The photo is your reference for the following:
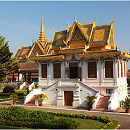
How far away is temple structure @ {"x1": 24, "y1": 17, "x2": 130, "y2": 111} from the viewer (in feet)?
68.9

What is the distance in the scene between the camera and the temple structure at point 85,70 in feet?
68.9

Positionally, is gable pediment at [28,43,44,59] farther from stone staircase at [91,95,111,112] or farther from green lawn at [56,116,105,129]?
green lawn at [56,116,105,129]

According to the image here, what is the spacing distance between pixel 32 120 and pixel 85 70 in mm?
11567

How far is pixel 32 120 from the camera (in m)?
12.8

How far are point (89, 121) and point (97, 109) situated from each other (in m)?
4.79

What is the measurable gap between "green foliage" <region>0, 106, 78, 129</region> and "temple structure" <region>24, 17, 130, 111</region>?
7445mm

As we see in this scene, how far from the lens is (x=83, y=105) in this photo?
68.1 ft

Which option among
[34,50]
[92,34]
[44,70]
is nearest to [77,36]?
[92,34]

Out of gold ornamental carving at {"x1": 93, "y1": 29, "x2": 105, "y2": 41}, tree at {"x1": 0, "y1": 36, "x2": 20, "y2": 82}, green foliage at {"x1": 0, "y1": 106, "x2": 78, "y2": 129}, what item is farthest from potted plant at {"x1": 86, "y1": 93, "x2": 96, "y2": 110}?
tree at {"x1": 0, "y1": 36, "x2": 20, "y2": 82}

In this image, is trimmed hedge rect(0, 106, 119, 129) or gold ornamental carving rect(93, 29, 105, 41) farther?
gold ornamental carving rect(93, 29, 105, 41)

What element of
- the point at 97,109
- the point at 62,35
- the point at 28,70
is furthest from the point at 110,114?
the point at 28,70

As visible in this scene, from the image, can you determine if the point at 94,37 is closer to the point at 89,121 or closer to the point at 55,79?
the point at 55,79

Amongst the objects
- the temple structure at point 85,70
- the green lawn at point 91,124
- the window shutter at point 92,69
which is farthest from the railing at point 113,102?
the green lawn at point 91,124

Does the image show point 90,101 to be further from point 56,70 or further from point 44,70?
point 44,70
